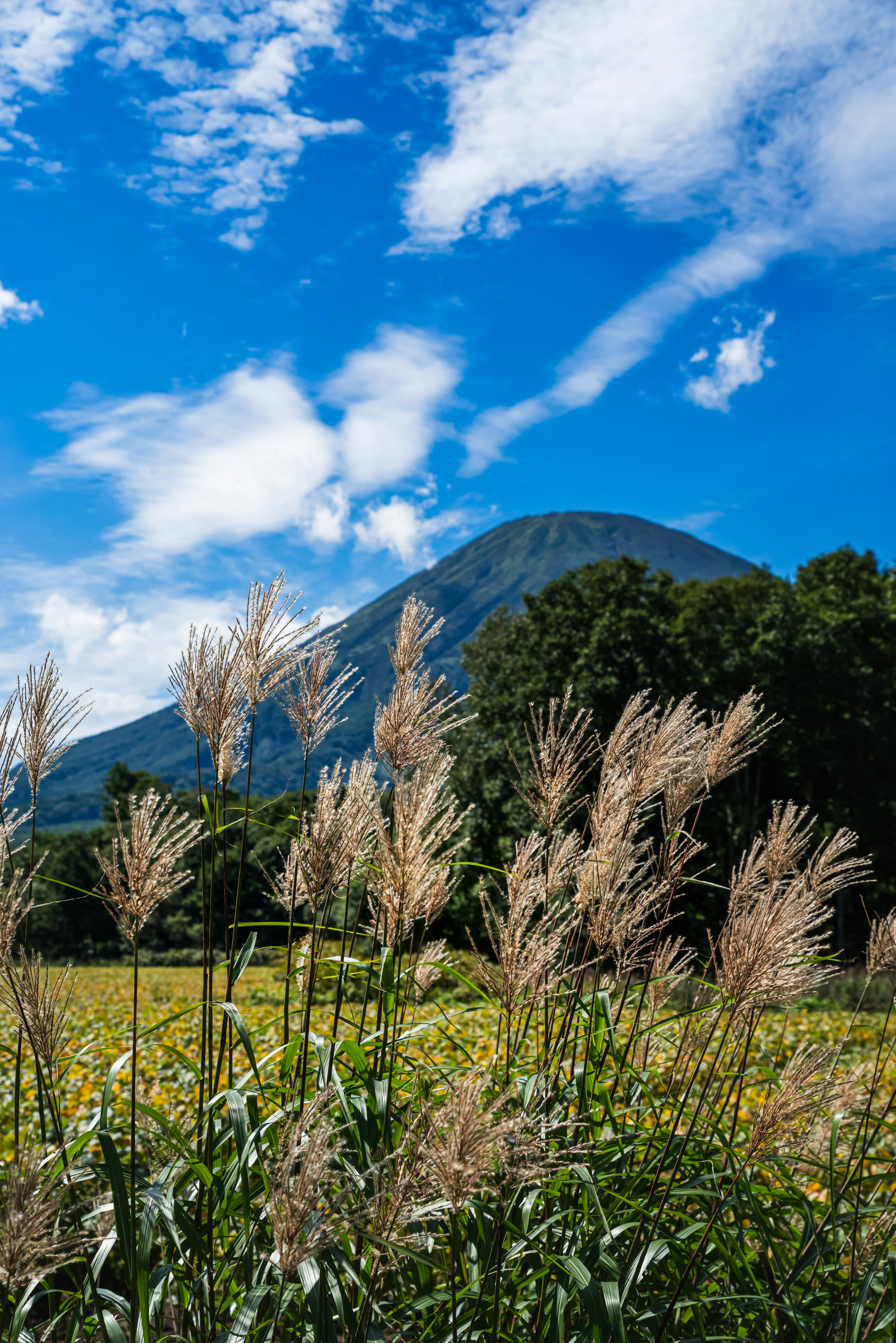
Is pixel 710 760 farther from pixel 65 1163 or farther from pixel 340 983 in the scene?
pixel 65 1163

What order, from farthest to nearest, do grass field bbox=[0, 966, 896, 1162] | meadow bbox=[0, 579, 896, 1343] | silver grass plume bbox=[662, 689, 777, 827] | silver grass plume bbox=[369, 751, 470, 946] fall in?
grass field bbox=[0, 966, 896, 1162] < silver grass plume bbox=[662, 689, 777, 827] < silver grass plume bbox=[369, 751, 470, 946] < meadow bbox=[0, 579, 896, 1343]

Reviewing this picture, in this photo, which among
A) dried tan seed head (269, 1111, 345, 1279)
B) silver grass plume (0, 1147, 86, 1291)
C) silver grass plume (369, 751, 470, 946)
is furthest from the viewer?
silver grass plume (369, 751, 470, 946)

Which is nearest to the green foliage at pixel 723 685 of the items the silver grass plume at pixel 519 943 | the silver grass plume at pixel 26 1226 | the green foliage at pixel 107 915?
the green foliage at pixel 107 915

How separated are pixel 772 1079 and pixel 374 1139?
1103mm

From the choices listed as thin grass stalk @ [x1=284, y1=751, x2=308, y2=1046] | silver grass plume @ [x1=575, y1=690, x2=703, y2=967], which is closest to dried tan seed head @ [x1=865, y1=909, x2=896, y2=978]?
silver grass plume @ [x1=575, y1=690, x2=703, y2=967]

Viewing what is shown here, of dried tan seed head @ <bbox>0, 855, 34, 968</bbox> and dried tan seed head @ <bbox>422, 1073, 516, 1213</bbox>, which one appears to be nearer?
dried tan seed head @ <bbox>422, 1073, 516, 1213</bbox>

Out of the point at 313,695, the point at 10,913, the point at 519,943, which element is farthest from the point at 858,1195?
the point at 10,913

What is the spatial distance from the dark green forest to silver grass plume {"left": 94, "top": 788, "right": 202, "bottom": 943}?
16641 millimetres

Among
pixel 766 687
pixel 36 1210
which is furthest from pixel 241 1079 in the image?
pixel 766 687

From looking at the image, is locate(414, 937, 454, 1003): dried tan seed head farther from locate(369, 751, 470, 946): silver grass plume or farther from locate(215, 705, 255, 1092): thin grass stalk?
locate(215, 705, 255, 1092): thin grass stalk

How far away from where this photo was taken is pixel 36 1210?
1244 mm

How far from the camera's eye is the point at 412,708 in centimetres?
187

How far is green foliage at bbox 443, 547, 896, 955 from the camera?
20.6 meters

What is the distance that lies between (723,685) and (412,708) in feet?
75.0
